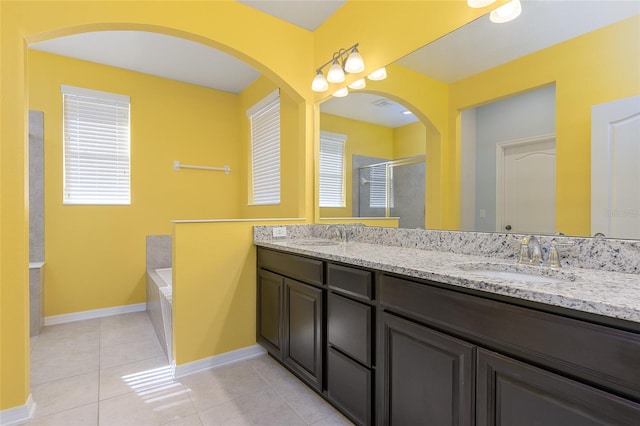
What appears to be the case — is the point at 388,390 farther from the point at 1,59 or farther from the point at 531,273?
the point at 1,59

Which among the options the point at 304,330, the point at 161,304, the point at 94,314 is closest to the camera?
the point at 304,330

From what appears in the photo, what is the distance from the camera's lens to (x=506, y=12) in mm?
1486

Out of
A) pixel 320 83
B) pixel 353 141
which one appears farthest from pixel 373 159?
pixel 320 83

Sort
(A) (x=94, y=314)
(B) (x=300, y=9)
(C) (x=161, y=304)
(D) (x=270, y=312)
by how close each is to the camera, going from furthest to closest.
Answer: (A) (x=94, y=314) → (C) (x=161, y=304) → (B) (x=300, y=9) → (D) (x=270, y=312)

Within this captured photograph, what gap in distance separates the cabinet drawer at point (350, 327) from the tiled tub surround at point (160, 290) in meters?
1.28

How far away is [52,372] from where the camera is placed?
7.23ft

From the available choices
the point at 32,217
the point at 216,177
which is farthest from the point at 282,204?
the point at 32,217

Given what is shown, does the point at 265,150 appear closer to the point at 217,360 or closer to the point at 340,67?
the point at 340,67

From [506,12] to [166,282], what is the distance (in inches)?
127

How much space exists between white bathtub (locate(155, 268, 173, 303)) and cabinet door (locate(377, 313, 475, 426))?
5.71 feet

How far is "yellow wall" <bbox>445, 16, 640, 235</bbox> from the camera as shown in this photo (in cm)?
116

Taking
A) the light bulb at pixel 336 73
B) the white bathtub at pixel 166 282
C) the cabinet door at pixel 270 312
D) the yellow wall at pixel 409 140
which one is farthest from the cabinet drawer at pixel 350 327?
the light bulb at pixel 336 73

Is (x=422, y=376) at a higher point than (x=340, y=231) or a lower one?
lower

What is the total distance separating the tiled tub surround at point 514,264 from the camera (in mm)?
798
